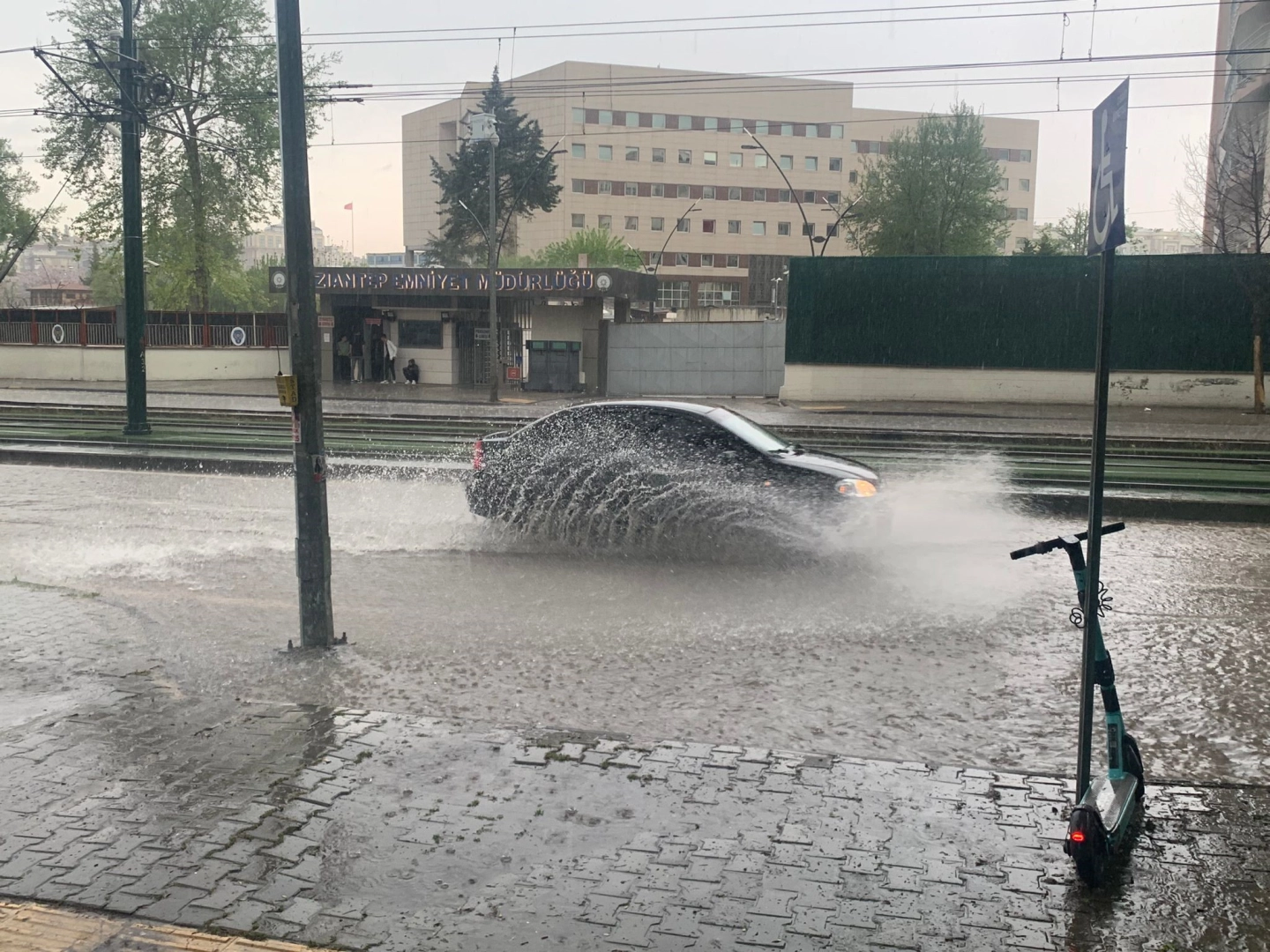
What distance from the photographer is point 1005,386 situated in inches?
1209

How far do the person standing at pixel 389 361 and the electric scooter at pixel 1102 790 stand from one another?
37168mm

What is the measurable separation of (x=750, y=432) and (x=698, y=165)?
8845cm

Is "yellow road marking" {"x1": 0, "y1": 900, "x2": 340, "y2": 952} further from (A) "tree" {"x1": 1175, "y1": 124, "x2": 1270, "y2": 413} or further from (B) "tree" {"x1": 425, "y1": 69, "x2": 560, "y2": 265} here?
→ (B) "tree" {"x1": 425, "y1": 69, "x2": 560, "y2": 265}

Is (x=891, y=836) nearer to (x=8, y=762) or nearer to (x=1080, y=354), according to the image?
(x=8, y=762)

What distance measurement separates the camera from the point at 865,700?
19.5ft

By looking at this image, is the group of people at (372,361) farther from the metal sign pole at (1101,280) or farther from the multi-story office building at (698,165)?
the multi-story office building at (698,165)

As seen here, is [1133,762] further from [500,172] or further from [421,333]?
[500,172]

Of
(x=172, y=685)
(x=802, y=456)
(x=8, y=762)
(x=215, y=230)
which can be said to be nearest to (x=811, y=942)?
(x=8, y=762)

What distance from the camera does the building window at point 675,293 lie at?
93.4 m

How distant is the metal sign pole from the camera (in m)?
3.86

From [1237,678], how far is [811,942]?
13.3 ft

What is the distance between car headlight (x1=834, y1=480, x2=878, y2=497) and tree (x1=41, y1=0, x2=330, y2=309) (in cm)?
4019

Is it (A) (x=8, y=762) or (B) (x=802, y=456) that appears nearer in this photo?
(A) (x=8, y=762)

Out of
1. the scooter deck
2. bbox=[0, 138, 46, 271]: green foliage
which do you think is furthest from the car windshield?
bbox=[0, 138, 46, 271]: green foliage
